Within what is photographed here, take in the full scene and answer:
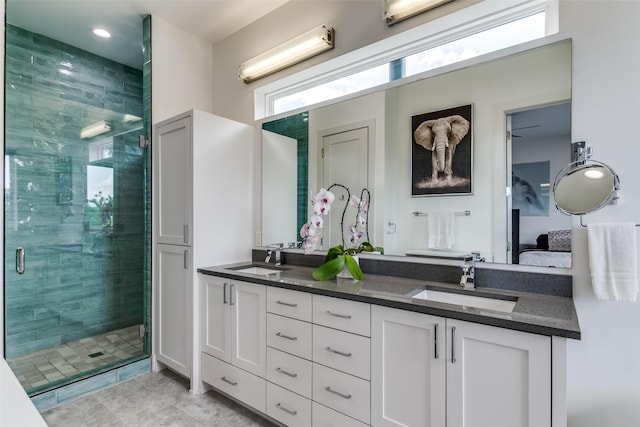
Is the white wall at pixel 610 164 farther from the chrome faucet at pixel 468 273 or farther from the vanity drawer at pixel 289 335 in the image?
the vanity drawer at pixel 289 335

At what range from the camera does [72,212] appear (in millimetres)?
2973

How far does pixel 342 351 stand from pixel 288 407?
0.52 m

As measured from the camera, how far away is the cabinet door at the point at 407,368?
1284mm

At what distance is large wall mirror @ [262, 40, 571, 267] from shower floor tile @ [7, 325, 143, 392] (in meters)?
2.15

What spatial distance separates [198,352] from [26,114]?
2430 mm

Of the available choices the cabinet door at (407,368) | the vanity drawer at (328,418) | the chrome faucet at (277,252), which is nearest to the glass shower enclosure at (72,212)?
the chrome faucet at (277,252)

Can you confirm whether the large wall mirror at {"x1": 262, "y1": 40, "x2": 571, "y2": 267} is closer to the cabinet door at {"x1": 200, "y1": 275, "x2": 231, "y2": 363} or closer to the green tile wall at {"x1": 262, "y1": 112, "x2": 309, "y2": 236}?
the green tile wall at {"x1": 262, "y1": 112, "x2": 309, "y2": 236}

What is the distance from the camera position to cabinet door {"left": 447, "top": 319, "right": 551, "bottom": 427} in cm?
108

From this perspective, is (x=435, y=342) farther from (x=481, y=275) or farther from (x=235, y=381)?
(x=235, y=381)

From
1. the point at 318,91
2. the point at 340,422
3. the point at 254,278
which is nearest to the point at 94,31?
the point at 318,91

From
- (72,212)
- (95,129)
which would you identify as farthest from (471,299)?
(95,129)

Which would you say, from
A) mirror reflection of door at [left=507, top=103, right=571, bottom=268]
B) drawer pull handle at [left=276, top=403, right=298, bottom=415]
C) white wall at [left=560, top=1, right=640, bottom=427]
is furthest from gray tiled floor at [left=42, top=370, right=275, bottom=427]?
mirror reflection of door at [left=507, top=103, right=571, bottom=268]

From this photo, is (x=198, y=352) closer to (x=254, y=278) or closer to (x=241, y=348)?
(x=241, y=348)

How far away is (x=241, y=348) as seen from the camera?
2037 mm
